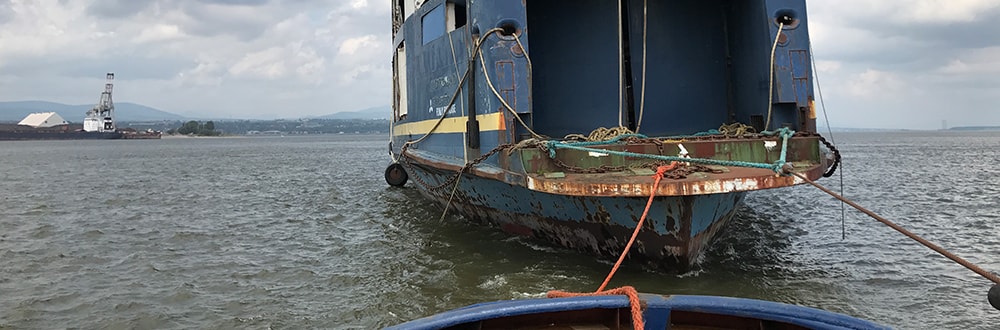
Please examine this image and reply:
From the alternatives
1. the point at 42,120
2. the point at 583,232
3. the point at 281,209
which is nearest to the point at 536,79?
the point at 583,232

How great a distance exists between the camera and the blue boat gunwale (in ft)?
9.86

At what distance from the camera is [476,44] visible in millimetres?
7395

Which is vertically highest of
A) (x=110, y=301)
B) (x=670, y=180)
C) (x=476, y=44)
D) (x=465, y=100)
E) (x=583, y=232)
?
(x=476, y=44)

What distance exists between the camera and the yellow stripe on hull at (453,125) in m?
7.10

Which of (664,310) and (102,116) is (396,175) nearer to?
(664,310)

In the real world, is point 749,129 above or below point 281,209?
above

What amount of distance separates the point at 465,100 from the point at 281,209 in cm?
734

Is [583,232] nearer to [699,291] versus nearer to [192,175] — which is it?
[699,291]

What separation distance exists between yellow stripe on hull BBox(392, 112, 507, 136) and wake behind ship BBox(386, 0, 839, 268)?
3cm

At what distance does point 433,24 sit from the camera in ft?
30.7

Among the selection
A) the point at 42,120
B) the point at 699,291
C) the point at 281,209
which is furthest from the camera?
the point at 42,120

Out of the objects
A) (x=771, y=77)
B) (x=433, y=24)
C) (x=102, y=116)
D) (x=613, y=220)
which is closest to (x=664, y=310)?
(x=613, y=220)

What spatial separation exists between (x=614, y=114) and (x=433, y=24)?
291cm

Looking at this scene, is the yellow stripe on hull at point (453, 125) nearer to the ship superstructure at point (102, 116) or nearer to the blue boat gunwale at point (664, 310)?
the blue boat gunwale at point (664, 310)
